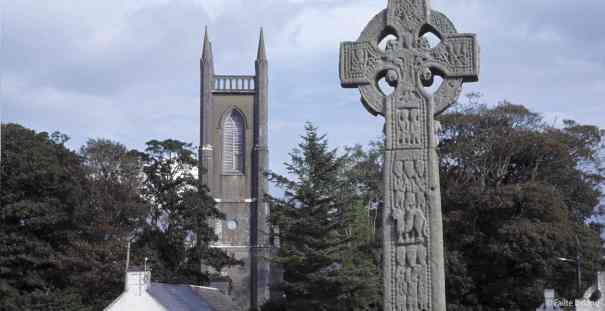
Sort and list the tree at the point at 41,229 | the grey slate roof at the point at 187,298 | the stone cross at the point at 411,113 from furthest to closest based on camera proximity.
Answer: the tree at the point at 41,229
the grey slate roof at the point at 187,298
the stone cross at the point at 411,113

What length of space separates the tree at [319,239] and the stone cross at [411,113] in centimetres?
2335

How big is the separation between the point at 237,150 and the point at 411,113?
6430 cm

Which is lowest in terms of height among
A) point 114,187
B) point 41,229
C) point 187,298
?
point 187,298

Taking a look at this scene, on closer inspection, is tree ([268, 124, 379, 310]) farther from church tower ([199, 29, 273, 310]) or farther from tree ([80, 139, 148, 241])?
church tower ([199, 29, 273, 310])

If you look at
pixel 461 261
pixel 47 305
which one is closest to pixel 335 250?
pixel 461 261

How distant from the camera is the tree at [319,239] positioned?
3238 centimetres

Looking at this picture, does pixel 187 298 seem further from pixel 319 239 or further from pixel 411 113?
pixel 411 113

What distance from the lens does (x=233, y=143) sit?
7294cm

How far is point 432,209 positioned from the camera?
28.0 ft

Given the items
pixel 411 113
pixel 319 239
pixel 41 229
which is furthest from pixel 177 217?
pixel 411 113

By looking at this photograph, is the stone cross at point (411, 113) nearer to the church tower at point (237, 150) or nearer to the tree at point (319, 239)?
the tree at point (319, 239)

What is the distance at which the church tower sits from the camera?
230ft

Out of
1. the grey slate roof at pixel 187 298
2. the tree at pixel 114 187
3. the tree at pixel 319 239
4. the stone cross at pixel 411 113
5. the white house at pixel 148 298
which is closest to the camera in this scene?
the stone cross at pixel 411 113

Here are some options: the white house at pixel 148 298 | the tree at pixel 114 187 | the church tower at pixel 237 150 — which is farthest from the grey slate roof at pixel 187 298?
the church tower at pixel 237 150
